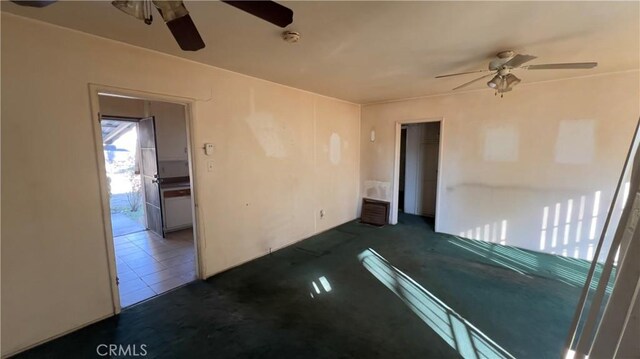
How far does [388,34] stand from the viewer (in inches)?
85.9

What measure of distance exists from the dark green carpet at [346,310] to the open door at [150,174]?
7.54 feet

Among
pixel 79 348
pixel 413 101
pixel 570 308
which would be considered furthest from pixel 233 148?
pixel 570 308

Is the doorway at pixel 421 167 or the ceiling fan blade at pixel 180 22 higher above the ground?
the ceiling fan blade at pixel 180 22

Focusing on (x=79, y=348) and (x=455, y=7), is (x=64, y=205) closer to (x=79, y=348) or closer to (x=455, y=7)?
(x=79, y=348)

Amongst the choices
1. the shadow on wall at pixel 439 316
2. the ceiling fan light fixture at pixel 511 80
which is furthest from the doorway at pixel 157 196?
the ceiling fan light fixture at pixel 511 80

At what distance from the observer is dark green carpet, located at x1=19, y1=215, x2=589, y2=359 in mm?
2084

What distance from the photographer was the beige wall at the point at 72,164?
1947 mm

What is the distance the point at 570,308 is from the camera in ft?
8.42

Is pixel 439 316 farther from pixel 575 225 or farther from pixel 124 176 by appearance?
pixel 124 176

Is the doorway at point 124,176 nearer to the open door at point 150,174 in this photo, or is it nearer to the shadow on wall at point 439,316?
the open door at point 150,174

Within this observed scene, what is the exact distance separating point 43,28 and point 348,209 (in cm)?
469

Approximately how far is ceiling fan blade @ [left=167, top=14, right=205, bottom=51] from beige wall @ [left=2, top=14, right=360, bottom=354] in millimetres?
1234
